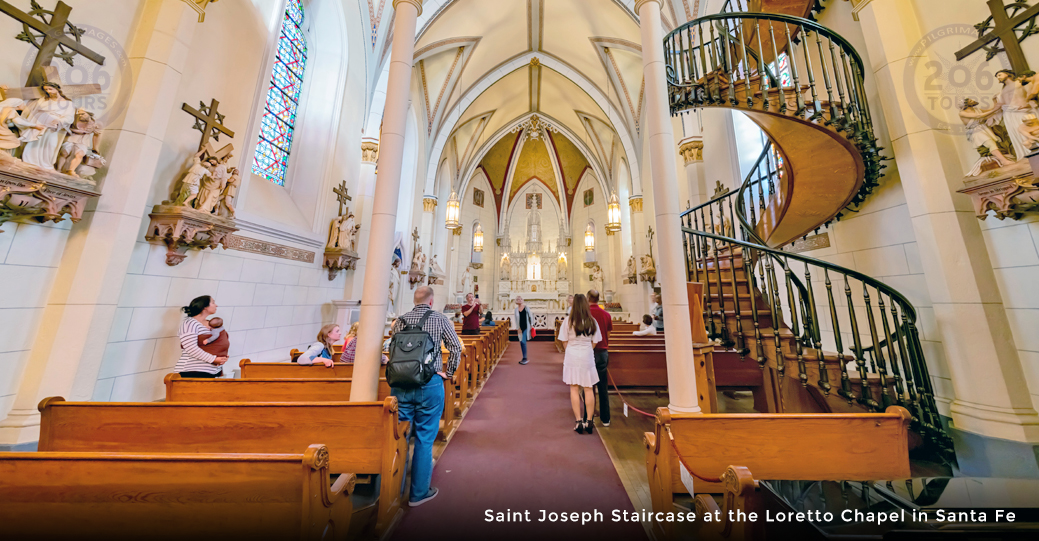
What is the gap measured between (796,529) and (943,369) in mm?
2795

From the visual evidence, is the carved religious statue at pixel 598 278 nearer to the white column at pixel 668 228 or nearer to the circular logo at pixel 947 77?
the white column at pixel 668 228

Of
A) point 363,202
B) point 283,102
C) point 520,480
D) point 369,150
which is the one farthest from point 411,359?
point 369,150

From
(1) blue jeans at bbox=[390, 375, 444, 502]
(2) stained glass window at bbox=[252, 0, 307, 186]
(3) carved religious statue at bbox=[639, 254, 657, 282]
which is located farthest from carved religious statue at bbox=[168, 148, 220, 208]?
(3) carved religious statue at bbox=[639, 254, 657, 282]

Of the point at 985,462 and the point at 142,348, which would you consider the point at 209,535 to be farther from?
the point at 985,462

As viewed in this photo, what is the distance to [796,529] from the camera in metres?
1.33

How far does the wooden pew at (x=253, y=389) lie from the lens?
242 centimetres

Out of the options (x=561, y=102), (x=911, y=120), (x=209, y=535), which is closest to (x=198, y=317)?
(x=209, y=535)

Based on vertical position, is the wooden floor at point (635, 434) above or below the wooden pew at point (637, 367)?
below

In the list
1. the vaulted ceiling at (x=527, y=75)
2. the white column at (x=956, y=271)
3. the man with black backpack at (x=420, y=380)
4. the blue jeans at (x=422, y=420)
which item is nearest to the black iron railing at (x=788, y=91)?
the white column at (x=956, y=271)

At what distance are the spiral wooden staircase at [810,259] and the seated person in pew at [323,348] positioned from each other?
4.04m

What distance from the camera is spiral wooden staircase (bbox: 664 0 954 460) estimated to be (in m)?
2.44

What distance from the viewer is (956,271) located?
2.38 meters

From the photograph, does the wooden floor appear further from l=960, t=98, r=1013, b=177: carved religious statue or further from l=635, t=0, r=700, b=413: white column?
l=960, t=98, r=1013, b=177: carved religious statue

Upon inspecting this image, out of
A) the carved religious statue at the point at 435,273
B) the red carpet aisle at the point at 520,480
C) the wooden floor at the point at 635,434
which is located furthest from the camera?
the carved religious statue at the point at 435,273
